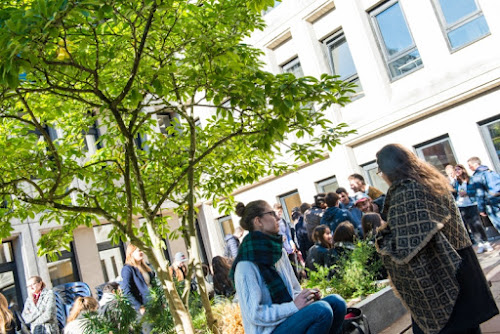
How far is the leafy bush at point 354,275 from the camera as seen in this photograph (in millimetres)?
5922

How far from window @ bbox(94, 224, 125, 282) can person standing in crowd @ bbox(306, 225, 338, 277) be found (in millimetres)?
11761

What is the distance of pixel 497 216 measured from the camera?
27.8 feet

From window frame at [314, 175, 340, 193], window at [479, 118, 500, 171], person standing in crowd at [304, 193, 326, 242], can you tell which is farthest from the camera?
window frame at [314, 175, 340, 193]

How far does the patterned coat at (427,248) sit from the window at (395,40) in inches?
406

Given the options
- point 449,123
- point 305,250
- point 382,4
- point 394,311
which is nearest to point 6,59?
point 394,311

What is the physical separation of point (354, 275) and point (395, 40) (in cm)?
902

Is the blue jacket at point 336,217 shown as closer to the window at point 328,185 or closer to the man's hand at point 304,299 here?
the man's hand at point 304,299

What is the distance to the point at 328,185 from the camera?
14805 mm

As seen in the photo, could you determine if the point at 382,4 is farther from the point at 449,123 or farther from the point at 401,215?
the point at 401,215

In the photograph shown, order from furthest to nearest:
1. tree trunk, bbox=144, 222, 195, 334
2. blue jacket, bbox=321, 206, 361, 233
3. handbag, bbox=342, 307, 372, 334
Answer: blue jacket, bbox=321, 206, 361, 233 → tree trunk, bbox=144, 222, 195, 334 → handbag, bbox=342, 307, 372, 334

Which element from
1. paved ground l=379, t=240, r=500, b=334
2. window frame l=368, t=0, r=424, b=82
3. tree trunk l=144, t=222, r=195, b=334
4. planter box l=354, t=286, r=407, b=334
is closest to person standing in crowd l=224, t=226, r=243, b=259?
planter box l=354, t=286, r=407, b=334

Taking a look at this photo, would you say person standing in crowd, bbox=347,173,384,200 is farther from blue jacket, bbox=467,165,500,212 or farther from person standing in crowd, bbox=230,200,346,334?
person standing in crowd, bbox=230,200,346,334

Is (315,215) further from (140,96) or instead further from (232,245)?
(140,96)

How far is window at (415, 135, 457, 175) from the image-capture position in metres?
11.7
